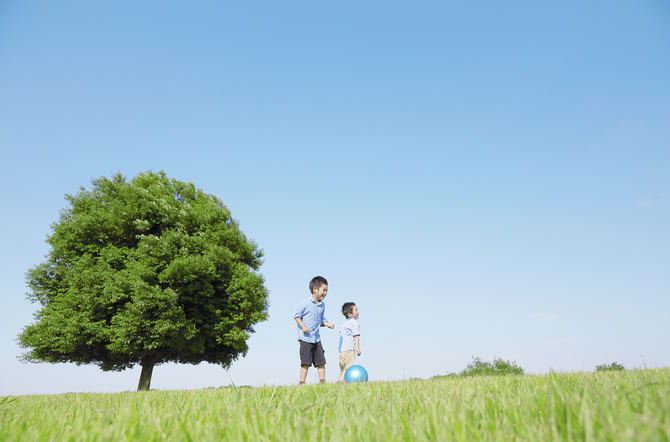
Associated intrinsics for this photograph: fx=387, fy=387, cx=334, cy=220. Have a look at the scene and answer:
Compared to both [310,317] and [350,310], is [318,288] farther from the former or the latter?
[350,310]

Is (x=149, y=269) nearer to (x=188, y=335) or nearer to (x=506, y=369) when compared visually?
(x=188, y=335)

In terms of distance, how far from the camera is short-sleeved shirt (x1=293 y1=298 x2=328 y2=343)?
1175cm

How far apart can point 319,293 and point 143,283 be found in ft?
34.6

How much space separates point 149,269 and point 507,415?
19399 millimetres

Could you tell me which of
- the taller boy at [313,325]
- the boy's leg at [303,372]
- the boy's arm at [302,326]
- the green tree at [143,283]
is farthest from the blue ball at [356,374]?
the green tree at [143,283]

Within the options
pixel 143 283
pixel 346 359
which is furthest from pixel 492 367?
pixel 143 283

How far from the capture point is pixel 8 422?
282cm

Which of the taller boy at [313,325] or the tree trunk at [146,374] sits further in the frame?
the tree trunk at [146,374]

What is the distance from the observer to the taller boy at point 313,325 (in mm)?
11656

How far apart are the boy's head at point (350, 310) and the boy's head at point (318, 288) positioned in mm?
1459

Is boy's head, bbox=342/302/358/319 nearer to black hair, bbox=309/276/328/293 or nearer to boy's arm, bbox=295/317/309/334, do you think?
black hair, bbox=309/276/328/293

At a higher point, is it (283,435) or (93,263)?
(93,263)

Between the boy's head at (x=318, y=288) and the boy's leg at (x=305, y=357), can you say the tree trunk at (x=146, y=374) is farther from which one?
the boy's head at (x=318, y=288)

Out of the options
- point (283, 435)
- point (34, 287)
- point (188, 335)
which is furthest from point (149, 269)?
point (283, 435)
